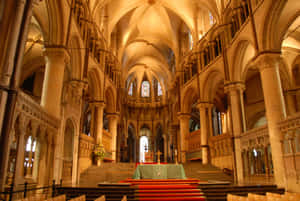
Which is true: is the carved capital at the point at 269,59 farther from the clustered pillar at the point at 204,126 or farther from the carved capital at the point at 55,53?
the carved capital at the point at 55,53

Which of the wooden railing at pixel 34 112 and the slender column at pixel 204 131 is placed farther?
the slender column at pixel 204 131

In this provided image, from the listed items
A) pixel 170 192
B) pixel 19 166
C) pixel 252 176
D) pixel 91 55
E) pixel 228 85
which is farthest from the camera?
pixel 91 55

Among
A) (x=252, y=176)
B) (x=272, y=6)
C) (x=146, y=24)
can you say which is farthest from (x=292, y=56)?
(x=146, y=24)

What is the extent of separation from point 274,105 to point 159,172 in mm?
5885

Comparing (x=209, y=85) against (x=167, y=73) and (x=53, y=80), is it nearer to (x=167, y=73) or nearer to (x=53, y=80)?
(x=167, y=73)

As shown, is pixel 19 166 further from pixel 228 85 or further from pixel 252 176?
pixel 228 85

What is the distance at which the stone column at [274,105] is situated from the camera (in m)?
9.40

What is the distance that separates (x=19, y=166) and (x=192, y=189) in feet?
18.8

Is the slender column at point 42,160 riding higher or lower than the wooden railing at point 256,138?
lower

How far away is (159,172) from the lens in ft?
36.3

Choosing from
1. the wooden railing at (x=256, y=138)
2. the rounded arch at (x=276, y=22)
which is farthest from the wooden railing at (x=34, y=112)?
the rounded arch at (x=276, y=22)

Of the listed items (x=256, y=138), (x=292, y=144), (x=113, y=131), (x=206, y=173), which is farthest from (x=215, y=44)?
(x=113, y=131)

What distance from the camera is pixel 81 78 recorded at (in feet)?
44.3

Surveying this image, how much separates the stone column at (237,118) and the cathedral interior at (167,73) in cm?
5
